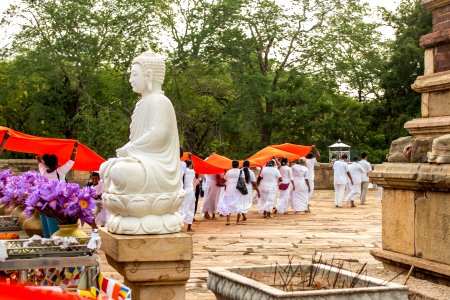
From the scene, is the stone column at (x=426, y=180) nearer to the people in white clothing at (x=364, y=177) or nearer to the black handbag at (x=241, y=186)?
the black handbag at (x=241, y=186)

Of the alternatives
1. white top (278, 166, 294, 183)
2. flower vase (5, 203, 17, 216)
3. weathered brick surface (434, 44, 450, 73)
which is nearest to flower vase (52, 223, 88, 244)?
flower vase (5, 203, 17, 216)

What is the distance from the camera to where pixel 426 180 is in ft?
20.6

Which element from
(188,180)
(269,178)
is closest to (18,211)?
(188,180)

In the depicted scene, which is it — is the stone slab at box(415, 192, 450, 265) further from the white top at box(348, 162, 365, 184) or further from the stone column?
the white top at box(348, 162, 365, 184)

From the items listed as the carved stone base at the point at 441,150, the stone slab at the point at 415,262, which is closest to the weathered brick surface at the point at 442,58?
the carved stone base at the point at 441,150

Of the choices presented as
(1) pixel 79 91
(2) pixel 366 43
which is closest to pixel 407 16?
(2) pixel 366 43

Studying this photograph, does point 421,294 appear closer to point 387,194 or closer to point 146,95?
point 387,194

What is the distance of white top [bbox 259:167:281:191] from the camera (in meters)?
18.6

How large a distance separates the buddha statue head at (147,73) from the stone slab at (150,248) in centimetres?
121

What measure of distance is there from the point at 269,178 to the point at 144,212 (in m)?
13.2

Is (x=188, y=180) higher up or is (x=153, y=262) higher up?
(x=188, y=180)

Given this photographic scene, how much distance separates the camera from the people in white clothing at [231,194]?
17.3 meters

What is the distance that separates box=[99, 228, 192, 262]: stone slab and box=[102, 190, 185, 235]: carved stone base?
0.06 m

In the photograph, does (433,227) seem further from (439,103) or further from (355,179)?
(355,179)
